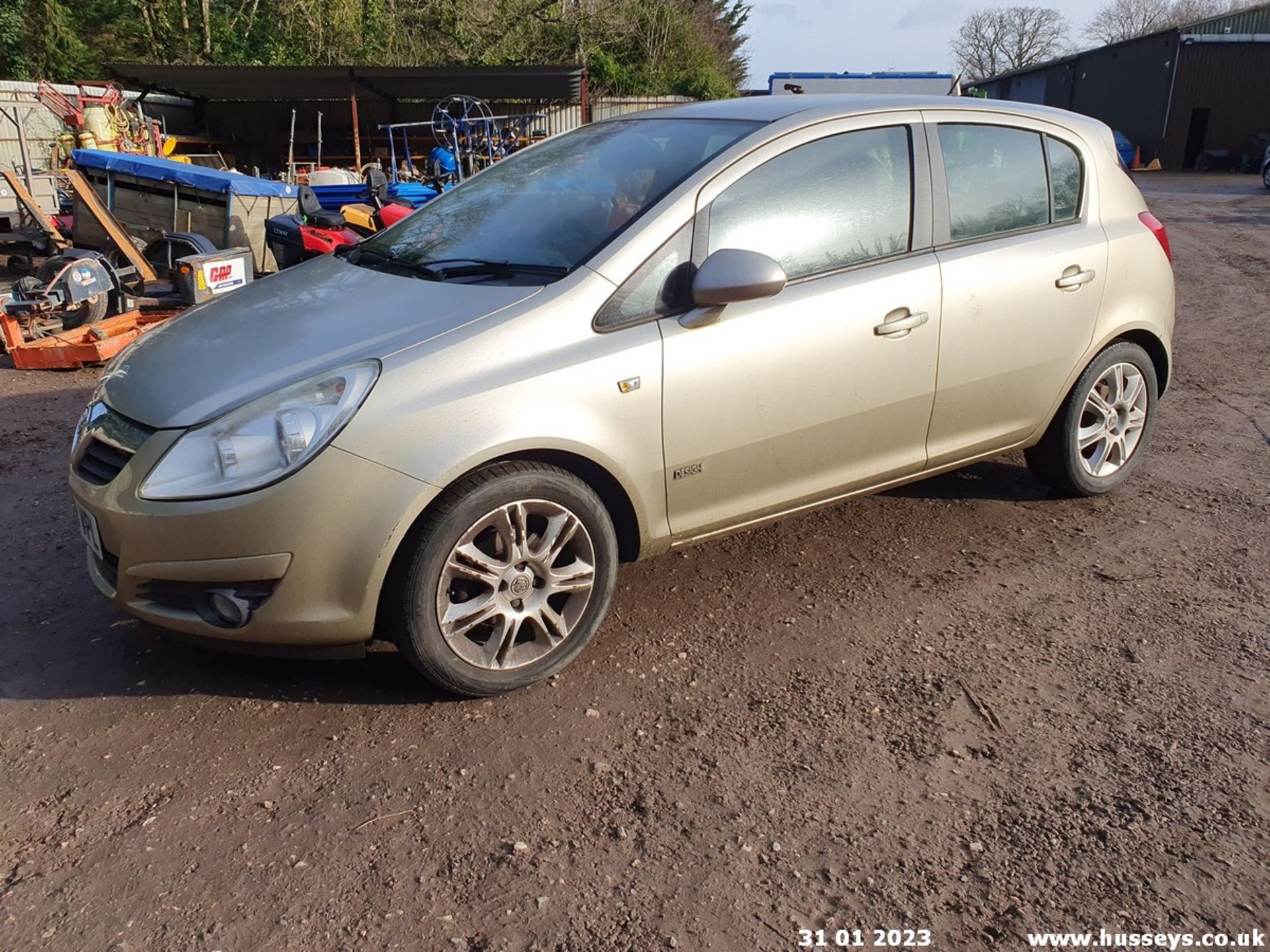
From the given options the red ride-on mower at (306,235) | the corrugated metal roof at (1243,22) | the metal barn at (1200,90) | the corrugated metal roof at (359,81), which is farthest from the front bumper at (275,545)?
the corrugated metal roof at (1243,22)

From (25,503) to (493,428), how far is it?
9.80 ft

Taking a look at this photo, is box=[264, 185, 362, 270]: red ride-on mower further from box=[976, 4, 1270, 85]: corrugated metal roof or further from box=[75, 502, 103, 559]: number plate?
box=[976, 4, 1270, 85]: corrugated metal roof

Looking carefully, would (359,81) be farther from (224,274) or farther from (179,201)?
(224,274)

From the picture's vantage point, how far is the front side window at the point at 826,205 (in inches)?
137

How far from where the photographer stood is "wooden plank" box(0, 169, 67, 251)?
8.92 metres

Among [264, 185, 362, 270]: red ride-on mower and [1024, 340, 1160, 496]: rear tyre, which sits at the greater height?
[264, 185, 362, 270]: red ride-on mower

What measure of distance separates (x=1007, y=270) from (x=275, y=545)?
294 centimetres

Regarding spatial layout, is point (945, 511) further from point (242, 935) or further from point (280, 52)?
point (280, 52)

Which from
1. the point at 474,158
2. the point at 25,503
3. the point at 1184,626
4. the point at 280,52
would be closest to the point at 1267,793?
the point at 1184,626

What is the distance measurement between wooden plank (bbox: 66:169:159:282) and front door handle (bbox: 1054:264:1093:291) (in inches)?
277

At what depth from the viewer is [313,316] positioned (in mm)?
3328

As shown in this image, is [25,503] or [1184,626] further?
[25,503]

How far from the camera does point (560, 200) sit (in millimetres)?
3752

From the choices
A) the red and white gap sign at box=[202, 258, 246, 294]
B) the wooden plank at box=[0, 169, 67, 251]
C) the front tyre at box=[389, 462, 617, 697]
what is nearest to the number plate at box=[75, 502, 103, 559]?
the front tyre at box=[389, 462, 617, 697]
